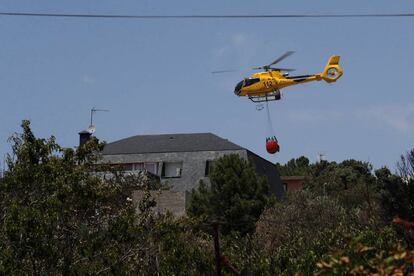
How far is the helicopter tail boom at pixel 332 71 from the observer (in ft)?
108

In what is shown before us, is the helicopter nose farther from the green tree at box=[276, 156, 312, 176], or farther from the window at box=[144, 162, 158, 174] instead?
the green tree at box=[276, 156, 312, 176]

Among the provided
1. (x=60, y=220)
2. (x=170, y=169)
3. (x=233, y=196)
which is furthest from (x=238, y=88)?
(x=170, y=169)

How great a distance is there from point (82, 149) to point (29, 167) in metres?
2.27

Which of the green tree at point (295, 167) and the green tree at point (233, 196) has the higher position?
the green tree at point (295, 167)

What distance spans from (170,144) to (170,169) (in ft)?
11.0

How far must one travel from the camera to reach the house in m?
62.8

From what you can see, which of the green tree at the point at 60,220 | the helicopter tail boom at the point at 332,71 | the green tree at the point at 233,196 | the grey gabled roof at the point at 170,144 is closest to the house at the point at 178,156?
the grey gabled roof at the point at 170,144

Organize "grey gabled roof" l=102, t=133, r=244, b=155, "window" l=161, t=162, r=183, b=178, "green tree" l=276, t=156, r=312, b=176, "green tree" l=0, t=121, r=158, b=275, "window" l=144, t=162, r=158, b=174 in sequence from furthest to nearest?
"green tree" l=276, t=156, r=312, b=176
"grey gabled roof" l=102, t=133, r=244, b=155
"window" l=144, t=162, r=158, b=174
"window" l=161, t=162, r=183, b=178
"green tree" l=0, t=121, r=158, b=275

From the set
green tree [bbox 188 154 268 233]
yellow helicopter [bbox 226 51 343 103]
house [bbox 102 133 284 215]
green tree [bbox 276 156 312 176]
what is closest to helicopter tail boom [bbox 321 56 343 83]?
yellow helicopter [bbox 226 51 343 103]

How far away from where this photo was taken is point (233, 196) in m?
48.8

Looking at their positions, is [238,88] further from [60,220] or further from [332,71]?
[60,220]

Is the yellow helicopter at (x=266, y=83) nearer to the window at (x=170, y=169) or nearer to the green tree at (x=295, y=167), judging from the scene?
the window at (x=170, y=169)

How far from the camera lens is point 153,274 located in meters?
18.7

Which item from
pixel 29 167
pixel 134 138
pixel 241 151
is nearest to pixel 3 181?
pixel 29 167
